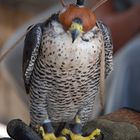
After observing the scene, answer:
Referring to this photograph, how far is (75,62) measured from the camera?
82 centimetres

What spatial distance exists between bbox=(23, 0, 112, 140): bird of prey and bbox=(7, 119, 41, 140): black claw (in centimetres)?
3

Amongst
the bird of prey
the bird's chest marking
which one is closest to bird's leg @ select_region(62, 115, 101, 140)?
the bird of prey

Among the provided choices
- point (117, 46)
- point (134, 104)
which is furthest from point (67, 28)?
point (117, 46)

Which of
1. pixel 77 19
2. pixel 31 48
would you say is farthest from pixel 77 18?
pixel 31 48

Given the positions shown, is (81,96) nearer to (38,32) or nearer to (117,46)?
(38,32)

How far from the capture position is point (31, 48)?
2.81 feet

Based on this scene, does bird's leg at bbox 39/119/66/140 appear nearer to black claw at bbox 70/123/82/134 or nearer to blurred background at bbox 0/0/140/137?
black claw at bbox 70/123/82/134

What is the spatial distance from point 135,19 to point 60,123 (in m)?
0.75

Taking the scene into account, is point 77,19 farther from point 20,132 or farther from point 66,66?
point 20,132

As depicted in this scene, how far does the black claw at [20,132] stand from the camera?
0.82 metres

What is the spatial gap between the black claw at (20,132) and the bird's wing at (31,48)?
4.1 inches

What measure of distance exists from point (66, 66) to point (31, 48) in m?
0.07

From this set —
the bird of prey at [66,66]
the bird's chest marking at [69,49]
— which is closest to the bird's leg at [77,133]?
the bird of prey at [66,66]

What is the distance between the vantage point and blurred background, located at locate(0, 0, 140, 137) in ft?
5.46
